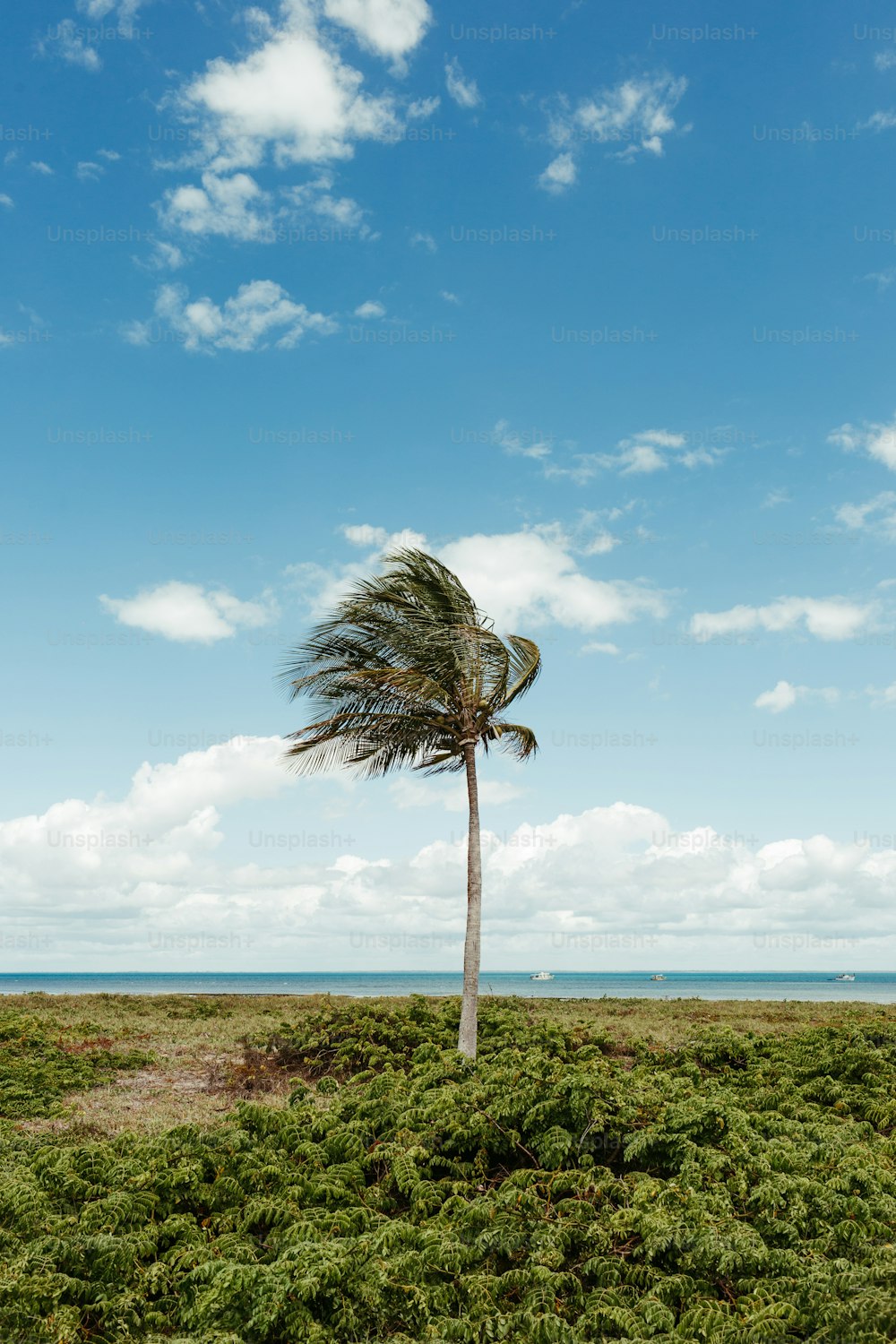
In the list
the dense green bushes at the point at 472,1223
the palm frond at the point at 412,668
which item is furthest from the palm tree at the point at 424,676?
the dense green bushes at the point at 472,1223

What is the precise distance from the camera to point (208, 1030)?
2620 centimetres

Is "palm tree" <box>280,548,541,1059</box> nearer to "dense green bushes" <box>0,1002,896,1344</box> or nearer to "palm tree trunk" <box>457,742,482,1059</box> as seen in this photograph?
"palm tree trunk" <box>457,742,482,1059</box>

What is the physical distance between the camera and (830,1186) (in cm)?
800

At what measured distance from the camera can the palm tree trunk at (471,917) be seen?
1736 centimetres

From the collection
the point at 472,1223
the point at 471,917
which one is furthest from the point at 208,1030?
the point at 472,1223

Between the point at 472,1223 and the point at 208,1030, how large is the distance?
20.7 meters

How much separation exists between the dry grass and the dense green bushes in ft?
6.82

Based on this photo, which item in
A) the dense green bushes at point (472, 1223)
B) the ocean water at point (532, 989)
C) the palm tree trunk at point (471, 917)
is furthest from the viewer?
the ocean water at point (532, 989)

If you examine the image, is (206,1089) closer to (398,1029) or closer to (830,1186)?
(398,1029)

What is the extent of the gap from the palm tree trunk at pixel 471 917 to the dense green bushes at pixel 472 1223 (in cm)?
503

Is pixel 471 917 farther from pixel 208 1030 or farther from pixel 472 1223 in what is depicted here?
pixel 208 1030

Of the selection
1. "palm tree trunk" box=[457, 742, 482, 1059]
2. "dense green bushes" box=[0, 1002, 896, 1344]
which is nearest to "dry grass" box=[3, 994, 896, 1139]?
"dense green bushes" box=[0, 1002, 896, 1344]

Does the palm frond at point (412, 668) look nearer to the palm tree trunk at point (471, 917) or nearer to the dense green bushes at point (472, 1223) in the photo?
the palm tree trunk at point (471, 917)

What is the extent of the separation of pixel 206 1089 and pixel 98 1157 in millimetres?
8181
